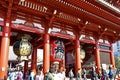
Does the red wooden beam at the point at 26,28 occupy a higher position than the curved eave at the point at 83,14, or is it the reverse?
the curved eave at the point at 83,14

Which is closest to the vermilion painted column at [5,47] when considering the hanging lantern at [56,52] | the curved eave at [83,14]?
the curved eave at [83,14]

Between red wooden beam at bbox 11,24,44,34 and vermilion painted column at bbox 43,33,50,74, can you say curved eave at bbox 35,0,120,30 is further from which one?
vermilion painted column at bbox 43,33,50,74

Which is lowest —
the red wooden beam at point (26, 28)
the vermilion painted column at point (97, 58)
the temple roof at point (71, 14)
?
the vermilion painted column at point (97, 58)

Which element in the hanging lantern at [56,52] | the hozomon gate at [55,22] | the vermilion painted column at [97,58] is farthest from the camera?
the vermilion painted column at [97,58]

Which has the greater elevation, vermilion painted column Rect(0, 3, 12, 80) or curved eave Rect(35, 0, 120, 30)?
curved eave Rect(35, 0, 120, 30)

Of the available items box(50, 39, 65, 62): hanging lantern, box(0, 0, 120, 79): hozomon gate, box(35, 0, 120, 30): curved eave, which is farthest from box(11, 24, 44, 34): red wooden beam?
box(35, 0, 120, 30): curved eave

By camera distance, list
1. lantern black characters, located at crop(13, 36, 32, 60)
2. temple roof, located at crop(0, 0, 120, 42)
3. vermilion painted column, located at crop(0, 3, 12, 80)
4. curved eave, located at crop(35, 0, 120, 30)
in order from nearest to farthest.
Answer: vermilion painted column, located at crop(0, 3, 12, 80)
temple roof, located at crop(0, 0, 120, 42)
curved eave, located at crop(35, 0, 120, 30)
lantern black characters, located at crop(13, 36, 32, 60)

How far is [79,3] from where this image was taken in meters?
9.89

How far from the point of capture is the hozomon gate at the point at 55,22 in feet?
28.8

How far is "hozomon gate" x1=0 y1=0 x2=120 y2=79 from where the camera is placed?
28.8 feet

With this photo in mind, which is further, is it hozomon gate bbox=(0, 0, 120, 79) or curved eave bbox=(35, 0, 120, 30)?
curved eave bbox=(35, 0, 120, 30)

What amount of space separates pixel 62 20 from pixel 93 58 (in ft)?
15.9

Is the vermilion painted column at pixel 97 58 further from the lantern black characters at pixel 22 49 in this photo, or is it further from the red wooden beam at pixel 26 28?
the lantern black characters at pixel 22 49

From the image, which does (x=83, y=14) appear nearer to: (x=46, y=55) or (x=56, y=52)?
(x=56, y=52)
